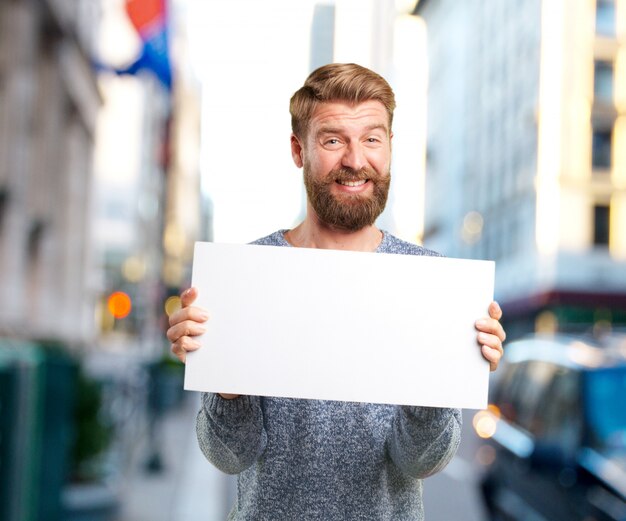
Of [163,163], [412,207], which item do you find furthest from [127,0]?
[163,163]

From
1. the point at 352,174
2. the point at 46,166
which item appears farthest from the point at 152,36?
the point at 352,174

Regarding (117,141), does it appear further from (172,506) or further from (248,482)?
(248,482)

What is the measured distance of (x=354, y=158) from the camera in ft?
8.35

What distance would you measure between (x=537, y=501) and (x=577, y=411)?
74 cm

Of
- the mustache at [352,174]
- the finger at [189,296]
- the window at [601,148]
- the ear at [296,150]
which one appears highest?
the window at [601,148]

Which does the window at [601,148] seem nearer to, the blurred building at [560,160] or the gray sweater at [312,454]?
the blurred building at [560,160]

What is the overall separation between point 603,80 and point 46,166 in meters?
28.3

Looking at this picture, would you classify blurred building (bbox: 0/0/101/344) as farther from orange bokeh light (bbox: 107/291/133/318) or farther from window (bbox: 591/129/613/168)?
window (bbox: 591/129/613/168)

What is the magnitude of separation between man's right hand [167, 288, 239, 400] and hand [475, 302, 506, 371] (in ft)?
2.09

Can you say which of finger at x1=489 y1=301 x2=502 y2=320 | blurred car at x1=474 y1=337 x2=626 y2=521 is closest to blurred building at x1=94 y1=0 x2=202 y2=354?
blurred car at x1=474 y1=337 x2=626 y2=521

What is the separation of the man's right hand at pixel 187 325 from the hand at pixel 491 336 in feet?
2.09

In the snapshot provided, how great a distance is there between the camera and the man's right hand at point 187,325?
94.5 inches

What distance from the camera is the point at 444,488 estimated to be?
1295cm

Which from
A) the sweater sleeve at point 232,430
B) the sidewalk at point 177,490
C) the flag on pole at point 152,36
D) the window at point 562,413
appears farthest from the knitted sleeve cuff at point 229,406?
the flag on pole at point 152,36
